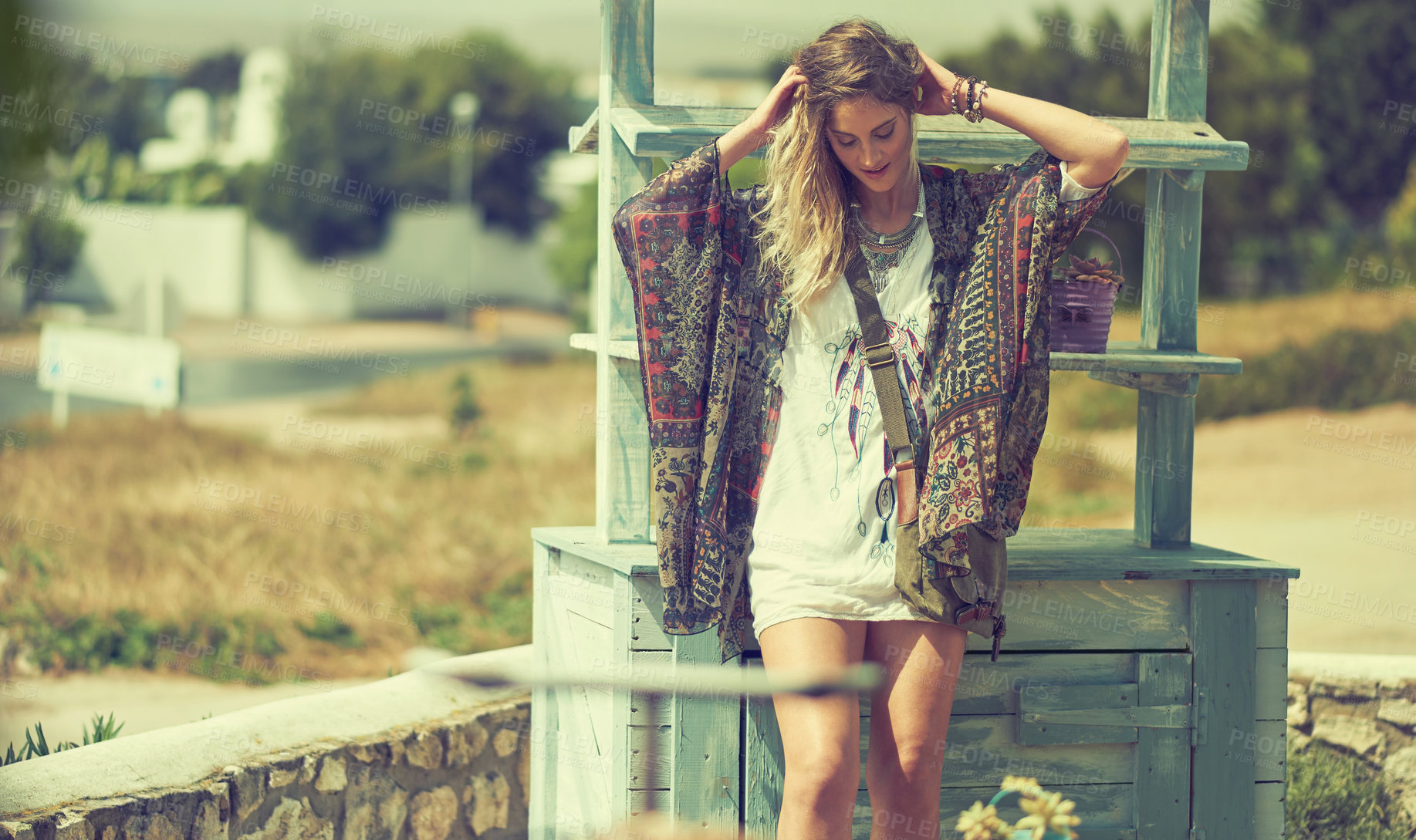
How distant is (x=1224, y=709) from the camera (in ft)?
10.3

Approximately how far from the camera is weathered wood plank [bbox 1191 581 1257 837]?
3135 millimetres

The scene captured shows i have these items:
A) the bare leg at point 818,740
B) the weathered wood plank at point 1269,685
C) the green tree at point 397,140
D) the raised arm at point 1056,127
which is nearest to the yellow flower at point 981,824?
the bare leg at point 818,740

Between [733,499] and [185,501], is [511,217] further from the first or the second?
[733,499]

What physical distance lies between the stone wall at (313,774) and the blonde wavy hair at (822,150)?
1082 millimetres

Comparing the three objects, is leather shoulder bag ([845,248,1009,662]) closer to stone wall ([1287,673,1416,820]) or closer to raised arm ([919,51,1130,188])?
raised arm ([919,51,1130,188])

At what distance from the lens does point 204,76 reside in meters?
53.3

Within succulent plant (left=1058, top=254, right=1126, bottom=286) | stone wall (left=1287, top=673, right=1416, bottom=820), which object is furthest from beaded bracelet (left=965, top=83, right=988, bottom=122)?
stone wall (left=1287, top=673, right=1416, bottom=820)

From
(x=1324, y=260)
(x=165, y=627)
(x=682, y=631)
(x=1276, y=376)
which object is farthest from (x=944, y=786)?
(x=1324, y=260)

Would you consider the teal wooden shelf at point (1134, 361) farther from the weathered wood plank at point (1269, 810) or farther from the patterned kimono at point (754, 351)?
the weathered wood plank at point (1269, 810)

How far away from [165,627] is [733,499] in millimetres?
4948

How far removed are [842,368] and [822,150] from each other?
0.41 metres

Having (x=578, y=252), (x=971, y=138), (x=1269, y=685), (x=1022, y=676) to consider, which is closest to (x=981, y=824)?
(x=1022, y=676)

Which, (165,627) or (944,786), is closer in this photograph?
(944,786)

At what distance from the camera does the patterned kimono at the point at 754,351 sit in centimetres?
254
